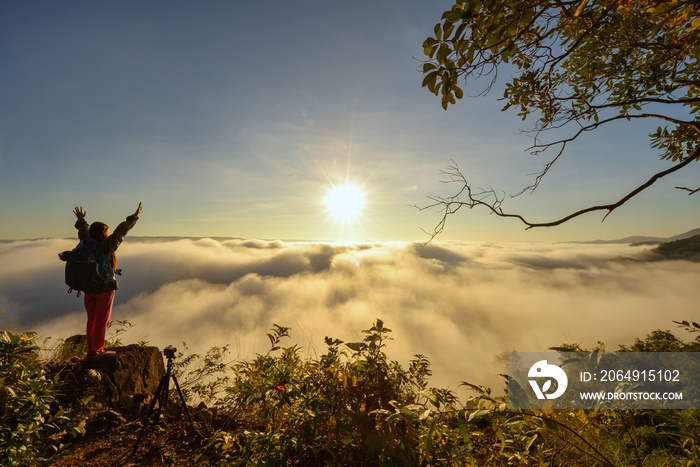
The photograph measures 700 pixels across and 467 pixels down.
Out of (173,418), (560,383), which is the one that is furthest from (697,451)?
(173,418)

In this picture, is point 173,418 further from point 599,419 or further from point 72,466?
point 599,419

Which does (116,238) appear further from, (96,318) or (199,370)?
(199,370)

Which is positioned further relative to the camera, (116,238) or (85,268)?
(116,238)

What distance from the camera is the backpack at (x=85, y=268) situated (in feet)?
17.3

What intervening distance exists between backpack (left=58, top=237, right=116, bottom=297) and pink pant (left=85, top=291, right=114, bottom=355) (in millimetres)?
234

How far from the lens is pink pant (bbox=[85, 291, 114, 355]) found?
553 centimetres

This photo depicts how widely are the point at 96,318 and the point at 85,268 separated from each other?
1047mm

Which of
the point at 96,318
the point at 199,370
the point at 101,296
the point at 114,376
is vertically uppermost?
the point at 101,296

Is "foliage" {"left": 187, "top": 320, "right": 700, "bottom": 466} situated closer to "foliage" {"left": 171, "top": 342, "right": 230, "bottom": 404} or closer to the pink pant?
the pink pant

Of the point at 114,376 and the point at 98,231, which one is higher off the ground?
the point at 98,231

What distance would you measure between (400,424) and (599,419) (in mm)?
2655

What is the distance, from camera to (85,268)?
17.4 ft

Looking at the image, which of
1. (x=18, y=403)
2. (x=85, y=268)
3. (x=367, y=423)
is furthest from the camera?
(x=85, y=268)

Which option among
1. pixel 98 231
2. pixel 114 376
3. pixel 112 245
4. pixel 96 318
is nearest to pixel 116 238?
pixel 112 245
